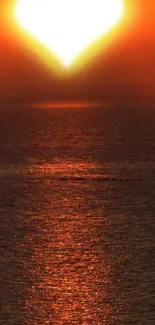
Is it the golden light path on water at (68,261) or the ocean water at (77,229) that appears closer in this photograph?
the golden light path on water at (68,261)

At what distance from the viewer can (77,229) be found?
6.70 meters

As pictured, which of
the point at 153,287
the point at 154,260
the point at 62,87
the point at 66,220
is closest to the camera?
the point at 153,287

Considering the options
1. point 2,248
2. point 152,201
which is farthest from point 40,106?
point 2,248

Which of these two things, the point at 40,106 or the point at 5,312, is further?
the point at 40,106

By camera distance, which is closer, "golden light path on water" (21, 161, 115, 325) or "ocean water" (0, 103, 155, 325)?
"golden light path on water" (21, 161, 115, 325)

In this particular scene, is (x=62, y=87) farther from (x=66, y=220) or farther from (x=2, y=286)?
(x=2, y=286)

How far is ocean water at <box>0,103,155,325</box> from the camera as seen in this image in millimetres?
4957

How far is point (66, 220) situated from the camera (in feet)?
23.0

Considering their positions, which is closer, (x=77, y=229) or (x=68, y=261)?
(x=68, y=261)

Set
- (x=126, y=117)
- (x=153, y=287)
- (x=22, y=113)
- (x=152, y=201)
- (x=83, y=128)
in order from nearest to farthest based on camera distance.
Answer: (x=153, y=287), (x=152, y=201), (x=83, y=128), (x=126, y=117), (x=22, y=113)

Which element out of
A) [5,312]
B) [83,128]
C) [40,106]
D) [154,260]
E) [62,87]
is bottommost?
[5,312]

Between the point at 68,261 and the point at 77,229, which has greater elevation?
the point at 77,229

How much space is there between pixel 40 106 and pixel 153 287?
13562mm

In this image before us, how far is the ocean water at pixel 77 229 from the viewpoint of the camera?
16.3ft
